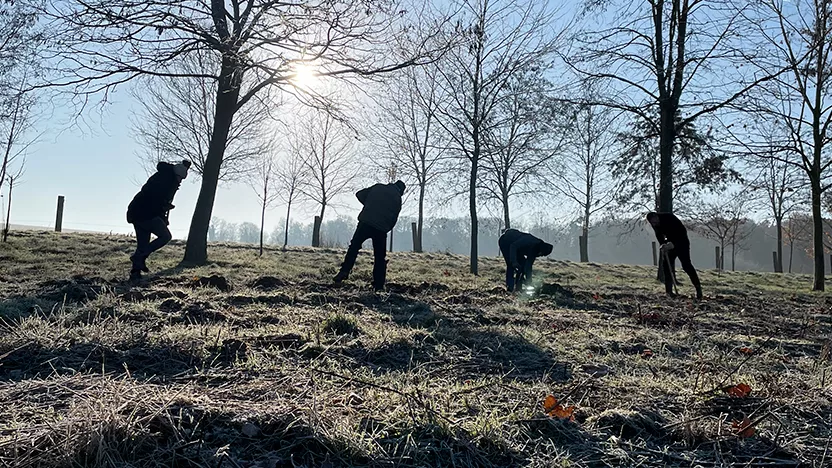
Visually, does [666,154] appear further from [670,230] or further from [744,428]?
[744,428]

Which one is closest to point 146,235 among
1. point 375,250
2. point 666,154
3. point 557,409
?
point 375,250

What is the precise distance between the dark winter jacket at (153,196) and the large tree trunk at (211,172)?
11.5 feet

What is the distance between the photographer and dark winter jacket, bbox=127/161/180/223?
23.8 feet

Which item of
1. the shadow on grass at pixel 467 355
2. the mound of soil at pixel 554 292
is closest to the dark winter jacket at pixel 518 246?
the mound of soil at pixel 554 292

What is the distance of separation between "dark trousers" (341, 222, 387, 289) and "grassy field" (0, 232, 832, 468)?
223 cm

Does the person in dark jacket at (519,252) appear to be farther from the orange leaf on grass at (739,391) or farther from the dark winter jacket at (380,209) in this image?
the orange leaf on grass at (739,391)

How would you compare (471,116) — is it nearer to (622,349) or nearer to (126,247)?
(126,247)

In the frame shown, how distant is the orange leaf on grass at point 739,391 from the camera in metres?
2.37

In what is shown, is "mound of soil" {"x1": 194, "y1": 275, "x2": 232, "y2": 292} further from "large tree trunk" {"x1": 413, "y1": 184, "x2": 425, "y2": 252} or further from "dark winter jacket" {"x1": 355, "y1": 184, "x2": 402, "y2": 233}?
"large tree trunk" {"x1": 413, "y1": 184, "x2": 425, "y2": 252}

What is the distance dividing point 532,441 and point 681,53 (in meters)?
13.6

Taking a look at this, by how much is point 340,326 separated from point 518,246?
18.5ft

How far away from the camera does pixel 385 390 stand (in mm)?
2242

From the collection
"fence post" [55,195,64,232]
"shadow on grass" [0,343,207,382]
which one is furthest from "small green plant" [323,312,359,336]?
"fence post" [55,195,64,232]

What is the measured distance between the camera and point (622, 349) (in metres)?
3.75
